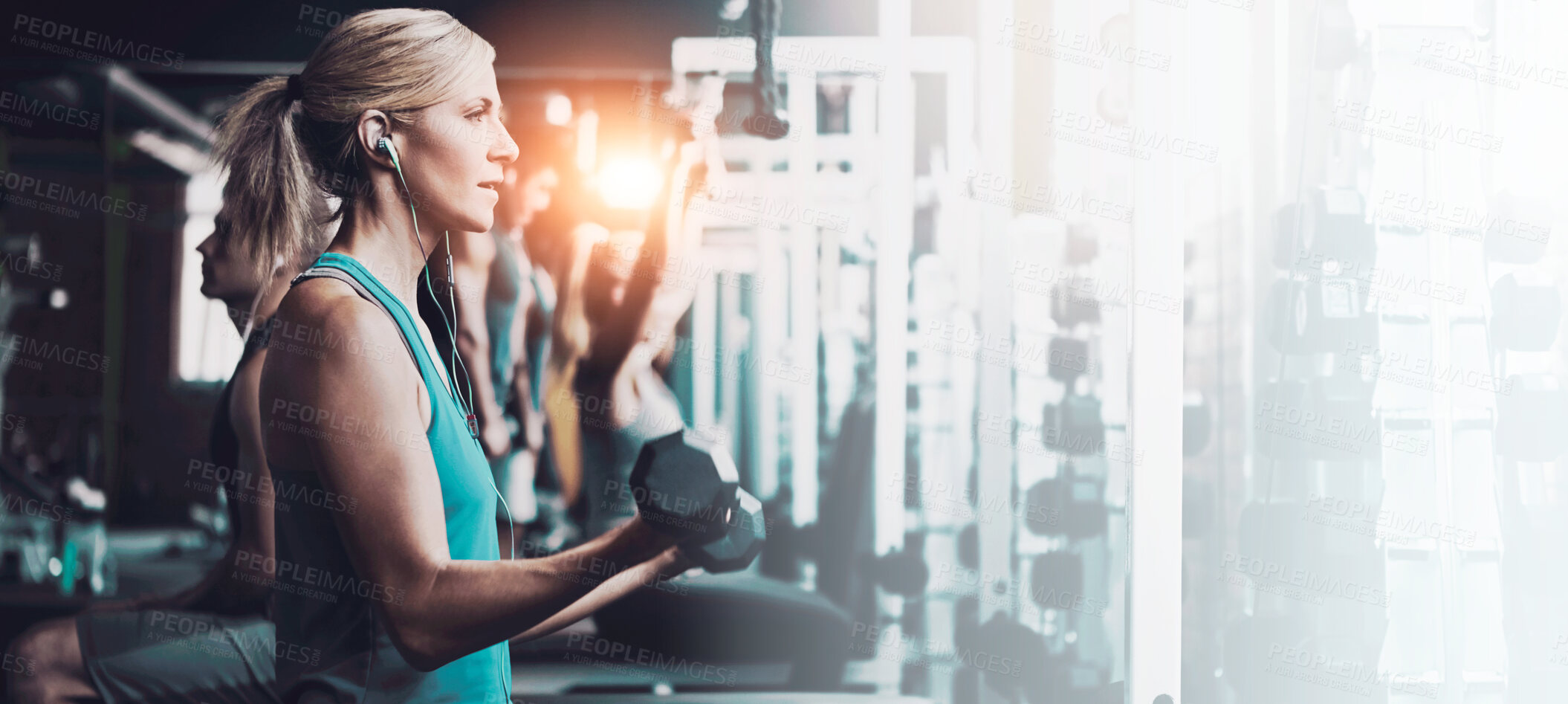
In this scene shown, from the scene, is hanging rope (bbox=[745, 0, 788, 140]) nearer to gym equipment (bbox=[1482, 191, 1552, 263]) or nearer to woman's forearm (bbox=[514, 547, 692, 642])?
woman's forearm (bbox=[514, 547, 692, 642])

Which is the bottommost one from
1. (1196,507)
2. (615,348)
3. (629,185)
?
(1196,507)

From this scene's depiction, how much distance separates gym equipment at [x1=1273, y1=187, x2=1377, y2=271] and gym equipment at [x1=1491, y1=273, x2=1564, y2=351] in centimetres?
20

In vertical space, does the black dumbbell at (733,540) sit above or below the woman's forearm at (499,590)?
above

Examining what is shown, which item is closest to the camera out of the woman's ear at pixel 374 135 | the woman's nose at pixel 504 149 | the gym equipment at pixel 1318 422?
the woman's ear at pixel 374 135

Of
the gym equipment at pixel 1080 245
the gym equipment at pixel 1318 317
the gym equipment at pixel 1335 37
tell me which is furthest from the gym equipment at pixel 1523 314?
the gym equipment at pixel 1080 245

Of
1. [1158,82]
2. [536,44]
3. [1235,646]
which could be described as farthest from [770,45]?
[1235,646]

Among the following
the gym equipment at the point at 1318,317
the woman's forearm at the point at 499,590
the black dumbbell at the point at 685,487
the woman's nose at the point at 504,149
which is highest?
the woman's nose at the point at 504,149

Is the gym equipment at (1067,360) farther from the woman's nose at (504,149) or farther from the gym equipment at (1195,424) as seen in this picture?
the woman's nose at (504,149)

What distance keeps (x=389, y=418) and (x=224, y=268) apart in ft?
1.73

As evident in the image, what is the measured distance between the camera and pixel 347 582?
3.04ft

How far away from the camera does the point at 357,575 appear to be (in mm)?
914

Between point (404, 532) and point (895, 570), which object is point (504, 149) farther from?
point (895, 570)

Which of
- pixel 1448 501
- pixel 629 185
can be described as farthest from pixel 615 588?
pixel 1448 501

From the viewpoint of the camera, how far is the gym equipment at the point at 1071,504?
4.17 ft
